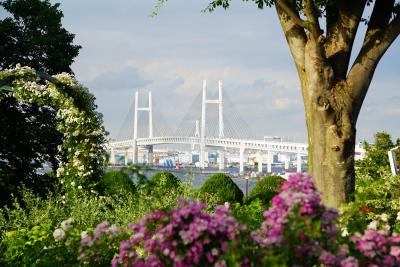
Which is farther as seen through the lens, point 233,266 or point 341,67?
point 341,67

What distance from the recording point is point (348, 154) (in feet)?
24.8

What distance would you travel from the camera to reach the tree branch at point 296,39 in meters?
7.86

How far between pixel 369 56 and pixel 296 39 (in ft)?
3.05

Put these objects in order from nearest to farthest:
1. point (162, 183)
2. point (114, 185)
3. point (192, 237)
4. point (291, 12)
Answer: point (192, 237) < point (291, 12) < point (162, 183) < point (114, 185)

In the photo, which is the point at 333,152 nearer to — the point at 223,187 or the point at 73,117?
the point at 73,117

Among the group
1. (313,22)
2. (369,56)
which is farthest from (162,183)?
(369,56)

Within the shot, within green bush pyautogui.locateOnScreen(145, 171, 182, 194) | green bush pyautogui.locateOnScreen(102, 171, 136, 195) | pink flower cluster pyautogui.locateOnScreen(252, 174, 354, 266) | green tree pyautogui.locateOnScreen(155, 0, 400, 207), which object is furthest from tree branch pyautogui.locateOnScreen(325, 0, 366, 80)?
pink flower cluster pyautogui.locateOnScreen(252, 174, 354, 266)

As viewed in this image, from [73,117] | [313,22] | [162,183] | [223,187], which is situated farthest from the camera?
[223,187]

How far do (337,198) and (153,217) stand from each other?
14.8 ft

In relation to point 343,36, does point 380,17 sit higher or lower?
higher

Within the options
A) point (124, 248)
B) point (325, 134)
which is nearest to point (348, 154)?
point (325, 134)

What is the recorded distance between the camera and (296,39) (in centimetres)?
794

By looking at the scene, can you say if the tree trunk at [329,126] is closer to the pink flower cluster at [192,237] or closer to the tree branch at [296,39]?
the tree branch at [296,39]

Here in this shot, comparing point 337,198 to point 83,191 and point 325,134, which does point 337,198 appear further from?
point 83,191
